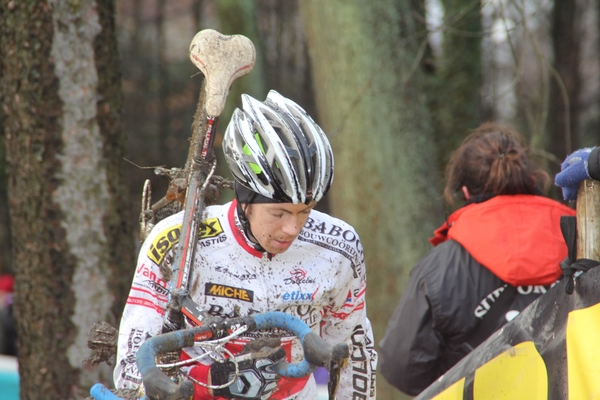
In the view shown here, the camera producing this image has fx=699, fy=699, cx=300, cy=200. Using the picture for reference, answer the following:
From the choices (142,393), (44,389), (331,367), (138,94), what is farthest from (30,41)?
(138,94)

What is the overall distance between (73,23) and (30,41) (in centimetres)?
23

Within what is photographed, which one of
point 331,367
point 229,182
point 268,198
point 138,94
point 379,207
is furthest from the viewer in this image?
point 138,94

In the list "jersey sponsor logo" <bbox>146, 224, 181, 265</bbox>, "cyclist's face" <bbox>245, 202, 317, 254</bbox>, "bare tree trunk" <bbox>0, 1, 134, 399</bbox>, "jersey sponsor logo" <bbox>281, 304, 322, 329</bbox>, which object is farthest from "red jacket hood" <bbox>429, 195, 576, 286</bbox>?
"bare tree trunk" <bbox>0, 1, 134, 399</bbox>

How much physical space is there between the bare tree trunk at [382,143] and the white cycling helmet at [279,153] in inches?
117

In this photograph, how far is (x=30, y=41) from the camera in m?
3.51

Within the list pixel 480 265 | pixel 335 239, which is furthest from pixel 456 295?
pixel 335 239

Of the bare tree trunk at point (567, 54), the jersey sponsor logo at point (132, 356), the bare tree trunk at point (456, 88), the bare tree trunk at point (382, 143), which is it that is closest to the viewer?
the jersey sponsor logo at point (132, 356)

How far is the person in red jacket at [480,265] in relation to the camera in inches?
130

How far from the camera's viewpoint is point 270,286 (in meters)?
2.51

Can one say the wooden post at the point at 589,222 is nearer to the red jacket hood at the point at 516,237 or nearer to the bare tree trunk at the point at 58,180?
the red jacket hood at the point at 516,237

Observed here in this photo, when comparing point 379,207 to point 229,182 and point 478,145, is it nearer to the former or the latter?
point 478,145

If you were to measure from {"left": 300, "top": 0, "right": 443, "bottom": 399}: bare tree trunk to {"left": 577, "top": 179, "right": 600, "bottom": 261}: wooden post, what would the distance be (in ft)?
9.89

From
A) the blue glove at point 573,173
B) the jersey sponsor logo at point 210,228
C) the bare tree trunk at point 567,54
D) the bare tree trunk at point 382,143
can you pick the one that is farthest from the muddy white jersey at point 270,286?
the bare tree trunk at point 567,54

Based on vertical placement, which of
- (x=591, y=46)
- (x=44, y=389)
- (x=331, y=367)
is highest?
(x=591, y=46)
